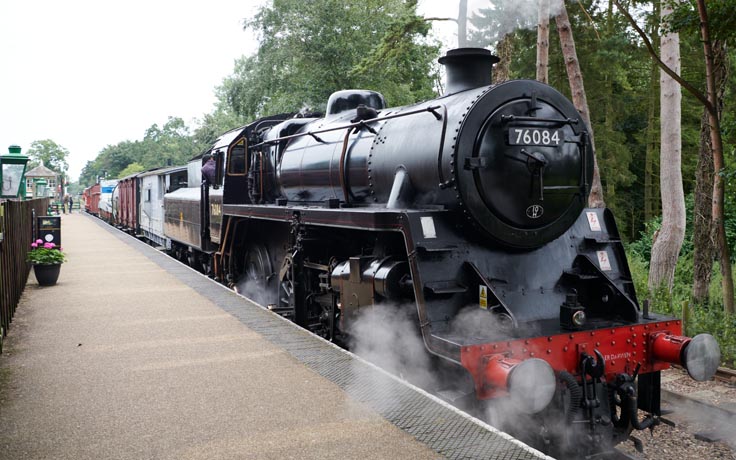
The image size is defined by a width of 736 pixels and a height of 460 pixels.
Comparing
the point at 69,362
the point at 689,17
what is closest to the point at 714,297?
the point at 689,17

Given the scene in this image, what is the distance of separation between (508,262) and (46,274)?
28.2 feet

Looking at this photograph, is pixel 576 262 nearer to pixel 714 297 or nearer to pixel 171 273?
pixel 714 297

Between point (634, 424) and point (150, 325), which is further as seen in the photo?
point (150, 325)

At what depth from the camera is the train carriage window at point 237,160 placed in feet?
33.2

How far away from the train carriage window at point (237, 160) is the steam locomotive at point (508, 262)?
12.8 ft

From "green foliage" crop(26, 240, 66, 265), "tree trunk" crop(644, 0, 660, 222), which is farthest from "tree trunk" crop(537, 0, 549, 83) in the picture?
"tree trunk" crop(644, 0, 660, 222)

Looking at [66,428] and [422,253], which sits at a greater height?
[422,253]

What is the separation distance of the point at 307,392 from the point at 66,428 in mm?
1678

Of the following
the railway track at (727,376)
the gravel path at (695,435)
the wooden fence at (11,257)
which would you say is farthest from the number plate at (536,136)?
the wooden fence at (11,257)

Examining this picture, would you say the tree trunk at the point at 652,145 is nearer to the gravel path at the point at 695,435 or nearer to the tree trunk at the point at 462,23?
the tree trunk at the point at 462,23

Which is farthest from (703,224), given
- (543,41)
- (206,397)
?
(206,397)

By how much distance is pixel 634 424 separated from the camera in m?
4.61

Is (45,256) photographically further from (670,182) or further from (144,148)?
(144,148)

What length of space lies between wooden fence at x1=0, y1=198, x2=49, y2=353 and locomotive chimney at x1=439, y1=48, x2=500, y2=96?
5.18 meters
